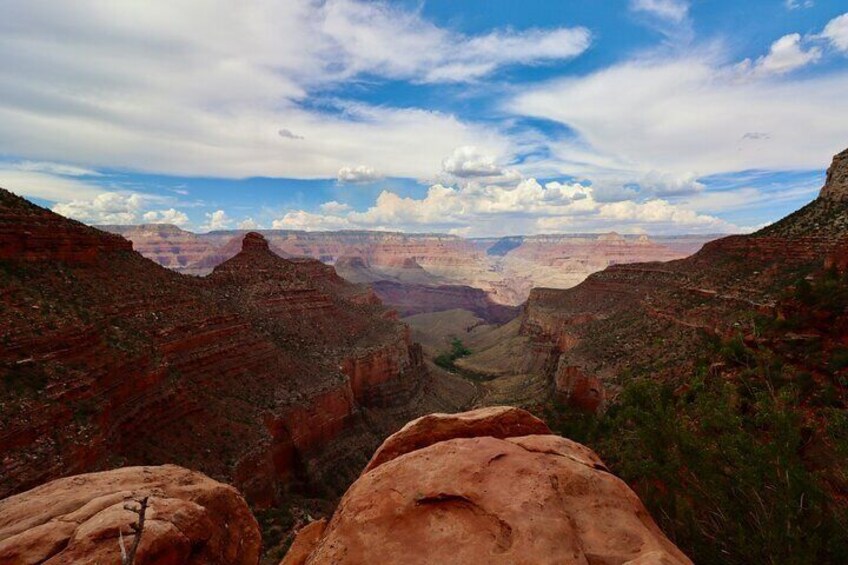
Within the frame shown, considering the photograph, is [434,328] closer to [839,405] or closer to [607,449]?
[607,449]

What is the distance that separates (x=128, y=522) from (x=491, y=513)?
264 inches

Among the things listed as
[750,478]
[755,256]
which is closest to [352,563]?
[750,478]

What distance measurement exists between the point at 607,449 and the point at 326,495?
904 inches

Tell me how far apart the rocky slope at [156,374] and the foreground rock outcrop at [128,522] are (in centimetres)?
1060

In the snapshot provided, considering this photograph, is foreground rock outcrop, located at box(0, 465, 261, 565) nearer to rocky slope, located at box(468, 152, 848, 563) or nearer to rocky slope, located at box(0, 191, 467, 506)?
rocky slope, located at box(0, 191, 467, 506)

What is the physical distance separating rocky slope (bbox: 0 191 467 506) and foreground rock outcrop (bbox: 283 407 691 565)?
53.5 ft

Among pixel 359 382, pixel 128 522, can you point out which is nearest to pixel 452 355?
pixel 359 382

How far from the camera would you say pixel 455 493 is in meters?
8.85

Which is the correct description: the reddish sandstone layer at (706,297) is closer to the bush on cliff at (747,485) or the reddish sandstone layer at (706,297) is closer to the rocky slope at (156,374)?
the bush on cliff at (747,485)

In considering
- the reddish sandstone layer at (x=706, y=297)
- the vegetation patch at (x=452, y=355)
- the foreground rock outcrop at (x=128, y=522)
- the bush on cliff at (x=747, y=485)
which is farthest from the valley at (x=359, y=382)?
the vegetation patch at (x=452, y=355)

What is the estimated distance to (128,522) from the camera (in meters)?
7.93

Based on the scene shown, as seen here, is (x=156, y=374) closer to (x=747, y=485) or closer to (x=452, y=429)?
(x=452, y=429)

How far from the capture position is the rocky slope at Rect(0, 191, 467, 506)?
20.2 m

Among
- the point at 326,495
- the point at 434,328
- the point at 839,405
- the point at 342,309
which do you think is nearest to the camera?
the point at 839,405
